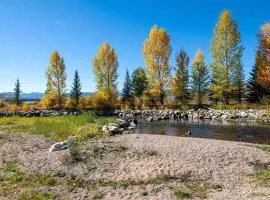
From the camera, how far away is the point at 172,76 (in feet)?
177

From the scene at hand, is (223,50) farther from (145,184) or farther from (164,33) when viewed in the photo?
(145,184)

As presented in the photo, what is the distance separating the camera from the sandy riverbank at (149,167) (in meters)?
10.9

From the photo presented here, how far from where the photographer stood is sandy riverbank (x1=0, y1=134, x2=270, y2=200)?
35.7 ft

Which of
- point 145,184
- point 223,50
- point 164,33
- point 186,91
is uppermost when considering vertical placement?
point 164,33

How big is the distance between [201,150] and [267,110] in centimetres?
2471

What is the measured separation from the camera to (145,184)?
11.7 meters

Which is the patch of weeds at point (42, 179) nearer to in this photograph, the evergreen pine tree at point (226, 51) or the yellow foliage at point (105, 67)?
the evergreen pine tree at point (226, 51)

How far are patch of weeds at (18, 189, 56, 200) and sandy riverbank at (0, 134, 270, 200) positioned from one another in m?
0.30

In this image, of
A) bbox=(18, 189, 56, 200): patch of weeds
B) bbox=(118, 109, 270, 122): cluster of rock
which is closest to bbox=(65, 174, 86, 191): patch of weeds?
bbox=(18, 189, 56, 200): patch of weeds

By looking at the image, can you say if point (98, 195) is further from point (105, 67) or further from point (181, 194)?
point (105, 67)

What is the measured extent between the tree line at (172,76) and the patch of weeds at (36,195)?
38.3m

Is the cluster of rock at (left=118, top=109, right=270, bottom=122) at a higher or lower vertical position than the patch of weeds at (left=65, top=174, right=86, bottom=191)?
higher

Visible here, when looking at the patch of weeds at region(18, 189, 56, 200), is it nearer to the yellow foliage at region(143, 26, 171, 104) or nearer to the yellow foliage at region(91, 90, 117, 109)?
the yellow foliage at region(143, 26, 171, 104)

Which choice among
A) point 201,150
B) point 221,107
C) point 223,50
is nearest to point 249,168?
point 201,150
